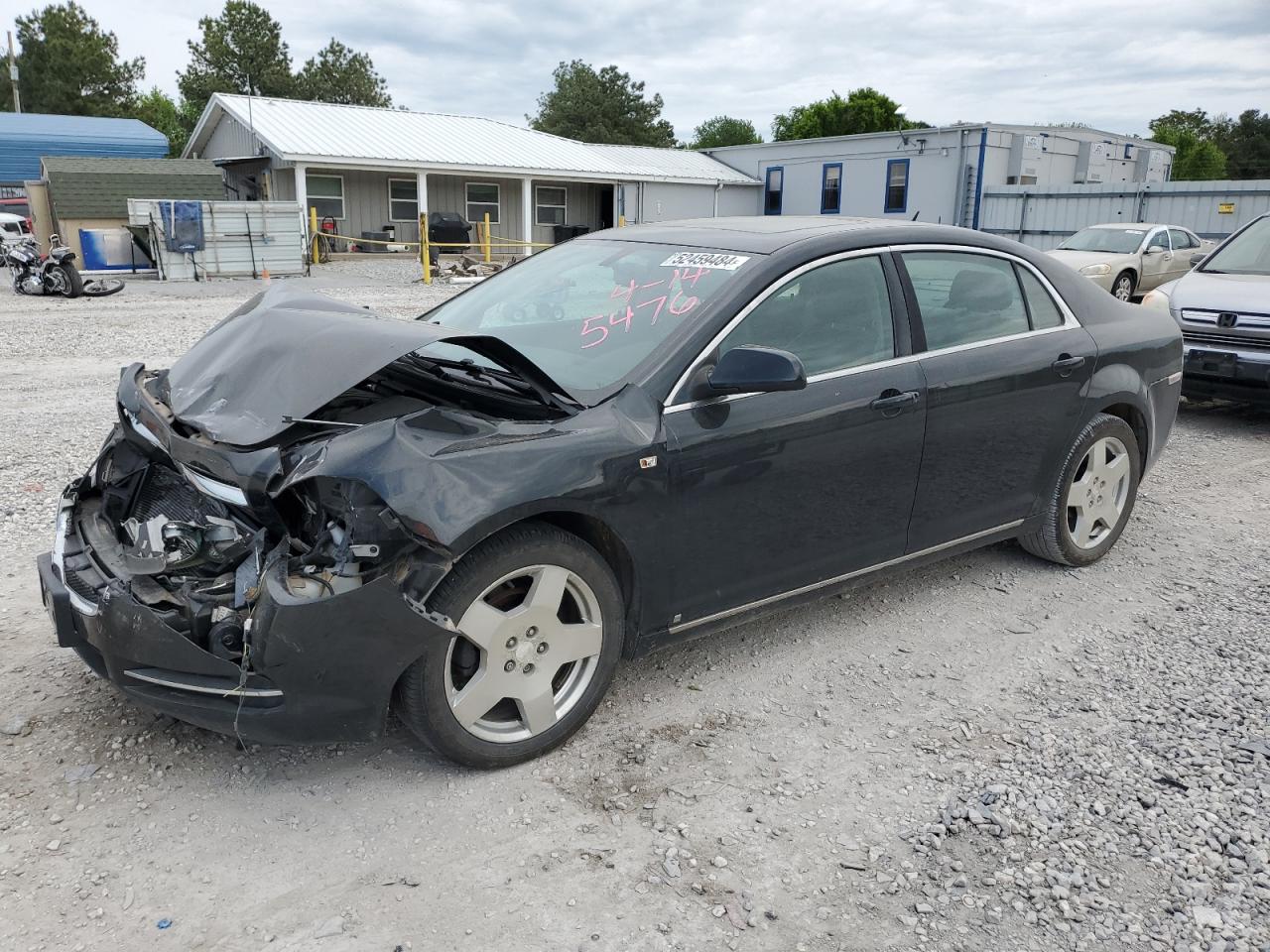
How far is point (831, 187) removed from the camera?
34.5m

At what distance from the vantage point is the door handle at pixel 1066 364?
4395 mm

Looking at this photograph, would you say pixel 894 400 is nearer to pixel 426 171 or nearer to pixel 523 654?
pixel 523 654

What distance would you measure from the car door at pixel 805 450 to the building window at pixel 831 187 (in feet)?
104

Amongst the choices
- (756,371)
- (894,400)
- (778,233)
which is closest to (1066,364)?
(894,400)

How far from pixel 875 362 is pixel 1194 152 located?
7016 cm

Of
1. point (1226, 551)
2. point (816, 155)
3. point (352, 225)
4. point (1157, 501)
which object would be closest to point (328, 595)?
point (1226, 551)

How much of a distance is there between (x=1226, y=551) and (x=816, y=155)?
106 ft

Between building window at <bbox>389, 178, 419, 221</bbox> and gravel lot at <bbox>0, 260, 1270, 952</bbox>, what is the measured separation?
90.3 feet

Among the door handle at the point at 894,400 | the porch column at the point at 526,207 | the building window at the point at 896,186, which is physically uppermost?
the building window at the point at 896,186

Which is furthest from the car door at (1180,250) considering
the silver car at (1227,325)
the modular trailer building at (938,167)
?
the modular trailer building at (938,167)

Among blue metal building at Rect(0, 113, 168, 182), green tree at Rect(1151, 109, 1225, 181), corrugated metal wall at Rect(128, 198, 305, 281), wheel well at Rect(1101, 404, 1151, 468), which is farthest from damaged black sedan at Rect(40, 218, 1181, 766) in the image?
green tree at Rect(1151, 109, 1225, 181)

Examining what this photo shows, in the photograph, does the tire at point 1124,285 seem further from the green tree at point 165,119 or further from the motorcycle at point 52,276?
the green tree at point 165,119

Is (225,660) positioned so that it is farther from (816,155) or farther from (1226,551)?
(816,155)

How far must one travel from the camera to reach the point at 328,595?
105 inches
